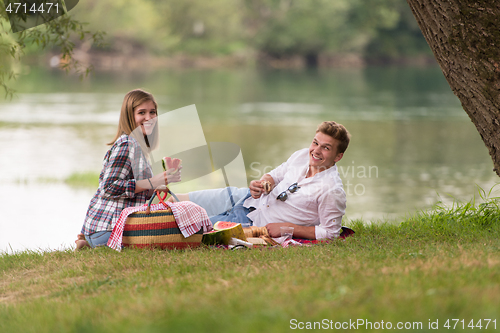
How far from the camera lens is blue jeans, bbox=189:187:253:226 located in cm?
581

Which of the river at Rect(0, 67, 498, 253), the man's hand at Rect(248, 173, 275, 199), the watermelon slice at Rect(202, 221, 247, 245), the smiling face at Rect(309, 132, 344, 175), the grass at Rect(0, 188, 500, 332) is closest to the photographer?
the grass at Rect(0, 188, 500, 332)

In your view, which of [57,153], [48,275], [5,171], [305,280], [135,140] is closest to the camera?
[305,280]

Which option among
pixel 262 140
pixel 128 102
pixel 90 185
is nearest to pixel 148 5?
pixel 262 140

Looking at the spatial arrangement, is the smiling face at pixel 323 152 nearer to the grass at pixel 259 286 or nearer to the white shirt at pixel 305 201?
the white shirt at pixel 305 201

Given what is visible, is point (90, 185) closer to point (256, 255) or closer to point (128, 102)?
point (128, 102)

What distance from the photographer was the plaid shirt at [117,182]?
4.95m

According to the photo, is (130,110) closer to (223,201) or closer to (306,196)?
(223,201)

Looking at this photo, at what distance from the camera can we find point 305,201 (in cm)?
530

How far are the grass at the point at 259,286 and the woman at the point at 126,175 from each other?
0.30 meters

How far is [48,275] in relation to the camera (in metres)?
4.29

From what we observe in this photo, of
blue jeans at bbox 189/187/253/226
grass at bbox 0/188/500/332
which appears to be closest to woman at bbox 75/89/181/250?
grass at bbox 0/188/500/332

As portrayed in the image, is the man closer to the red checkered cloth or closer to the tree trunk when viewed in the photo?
the red checkered cloth

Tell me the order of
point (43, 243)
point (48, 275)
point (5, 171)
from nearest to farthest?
point (48, 275)
point (43, 243)
point (5, 171)

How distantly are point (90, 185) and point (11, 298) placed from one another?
7.90 m
